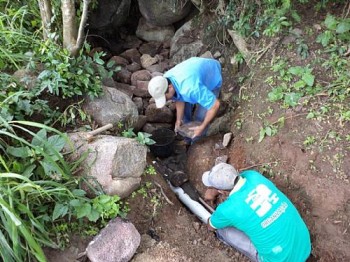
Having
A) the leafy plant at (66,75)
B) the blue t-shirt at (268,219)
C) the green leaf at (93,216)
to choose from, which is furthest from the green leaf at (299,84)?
the green leaf at (93,216)

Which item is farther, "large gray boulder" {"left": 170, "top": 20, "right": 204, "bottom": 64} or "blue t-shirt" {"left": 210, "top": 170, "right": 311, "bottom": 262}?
"large gray boulder" {"left": 170, "top": 20, "right": 204, "bottom": 64}

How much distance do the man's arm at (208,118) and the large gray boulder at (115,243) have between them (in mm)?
1649

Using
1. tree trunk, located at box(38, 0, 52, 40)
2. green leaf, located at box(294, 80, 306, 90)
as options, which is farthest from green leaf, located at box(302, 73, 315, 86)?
tree trunk, located at box(38, 0, 52, 40)

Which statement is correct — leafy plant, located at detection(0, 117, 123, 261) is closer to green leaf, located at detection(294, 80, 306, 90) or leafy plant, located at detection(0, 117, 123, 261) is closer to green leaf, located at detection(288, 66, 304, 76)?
green leaf, located at detection(294, 80, 306, 90)

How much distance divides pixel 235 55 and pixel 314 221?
2.45 m

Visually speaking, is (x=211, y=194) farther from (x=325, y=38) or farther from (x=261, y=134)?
(x=325, y=38)

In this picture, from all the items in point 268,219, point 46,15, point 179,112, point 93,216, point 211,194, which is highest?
point 46,15

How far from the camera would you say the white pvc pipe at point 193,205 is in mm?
3707

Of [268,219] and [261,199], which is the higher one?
[261,199]

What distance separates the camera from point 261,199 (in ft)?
9.73

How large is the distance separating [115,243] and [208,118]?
1865mm

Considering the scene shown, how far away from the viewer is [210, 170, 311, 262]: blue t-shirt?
2955mm

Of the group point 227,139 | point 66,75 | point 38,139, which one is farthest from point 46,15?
point 227,139

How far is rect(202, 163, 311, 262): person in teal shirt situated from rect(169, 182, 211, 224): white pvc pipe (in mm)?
505
